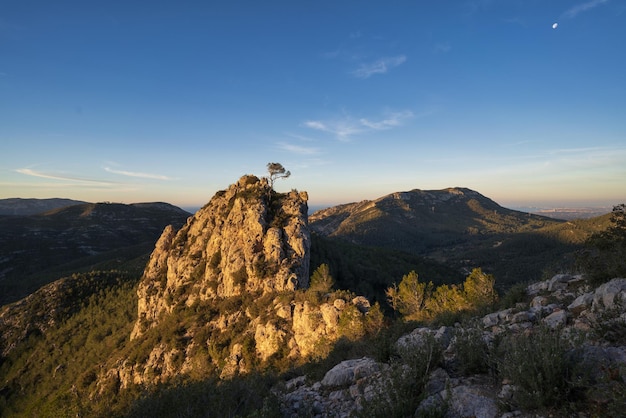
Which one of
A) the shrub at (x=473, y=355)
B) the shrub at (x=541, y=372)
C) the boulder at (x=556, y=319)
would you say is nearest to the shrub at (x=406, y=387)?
the shrub at (x=473, y=355)

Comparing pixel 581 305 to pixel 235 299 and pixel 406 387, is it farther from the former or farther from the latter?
pixel 235 299

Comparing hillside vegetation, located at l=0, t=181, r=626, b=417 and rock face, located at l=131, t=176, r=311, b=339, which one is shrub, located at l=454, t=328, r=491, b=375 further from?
rock face, located at l=131, t=176, r=311, b=339

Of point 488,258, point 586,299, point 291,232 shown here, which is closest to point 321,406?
point 586,299

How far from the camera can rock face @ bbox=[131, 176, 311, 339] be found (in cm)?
4312

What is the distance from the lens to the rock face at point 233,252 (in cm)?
4312

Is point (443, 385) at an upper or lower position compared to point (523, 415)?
lower

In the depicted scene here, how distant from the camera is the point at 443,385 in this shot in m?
6.78

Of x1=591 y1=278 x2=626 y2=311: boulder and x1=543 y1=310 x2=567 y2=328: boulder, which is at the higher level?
x1=591 y1=278 x2=626 y2=311: boulder

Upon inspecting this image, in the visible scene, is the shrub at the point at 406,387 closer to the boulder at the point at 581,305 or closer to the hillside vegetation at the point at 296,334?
the hillside vegetation at the point at 296,334

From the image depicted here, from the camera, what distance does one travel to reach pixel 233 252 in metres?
46.9

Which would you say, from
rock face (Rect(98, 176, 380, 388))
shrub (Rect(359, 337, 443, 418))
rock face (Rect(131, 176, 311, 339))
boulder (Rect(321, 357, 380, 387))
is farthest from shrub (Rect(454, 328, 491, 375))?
rock face (Rect(131, 176, 311, 339))

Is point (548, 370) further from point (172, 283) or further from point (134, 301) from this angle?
point (134, 301)

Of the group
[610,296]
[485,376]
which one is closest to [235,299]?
[485,376]

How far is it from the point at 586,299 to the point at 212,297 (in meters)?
46.1
